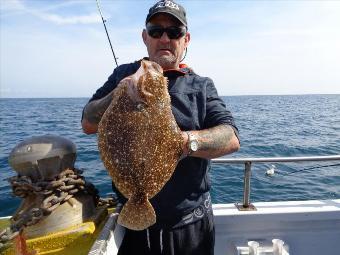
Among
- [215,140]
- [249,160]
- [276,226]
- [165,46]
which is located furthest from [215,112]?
[276,226]

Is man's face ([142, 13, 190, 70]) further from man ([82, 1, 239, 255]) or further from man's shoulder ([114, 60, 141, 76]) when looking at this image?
man's shoulder ([114, 60, 141, 76])

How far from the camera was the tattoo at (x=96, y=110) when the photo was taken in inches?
96.7

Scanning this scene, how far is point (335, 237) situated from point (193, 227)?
2317 mm

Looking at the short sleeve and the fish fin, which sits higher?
the short sleeve

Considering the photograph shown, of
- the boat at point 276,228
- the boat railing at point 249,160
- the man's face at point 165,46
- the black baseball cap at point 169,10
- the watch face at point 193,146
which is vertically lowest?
the boat at point 276,228

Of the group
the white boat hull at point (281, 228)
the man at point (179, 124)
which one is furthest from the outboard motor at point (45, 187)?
the white boat hull at point (281, 228)

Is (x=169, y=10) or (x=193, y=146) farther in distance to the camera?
(x=169, y=10)

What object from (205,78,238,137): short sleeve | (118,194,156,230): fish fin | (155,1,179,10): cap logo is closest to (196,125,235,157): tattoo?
(205,78,238,137): short sleeve

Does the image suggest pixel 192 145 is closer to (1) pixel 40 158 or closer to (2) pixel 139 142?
(2) pixel 139 142

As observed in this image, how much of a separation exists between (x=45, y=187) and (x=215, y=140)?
1414 millimetres

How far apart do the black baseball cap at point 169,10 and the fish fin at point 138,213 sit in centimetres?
142

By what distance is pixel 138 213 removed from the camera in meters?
2.29

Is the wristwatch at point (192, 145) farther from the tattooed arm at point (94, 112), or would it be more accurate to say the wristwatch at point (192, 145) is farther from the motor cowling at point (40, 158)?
the motor cowling at point (40, 158)

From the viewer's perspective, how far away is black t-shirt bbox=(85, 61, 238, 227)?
272cm
